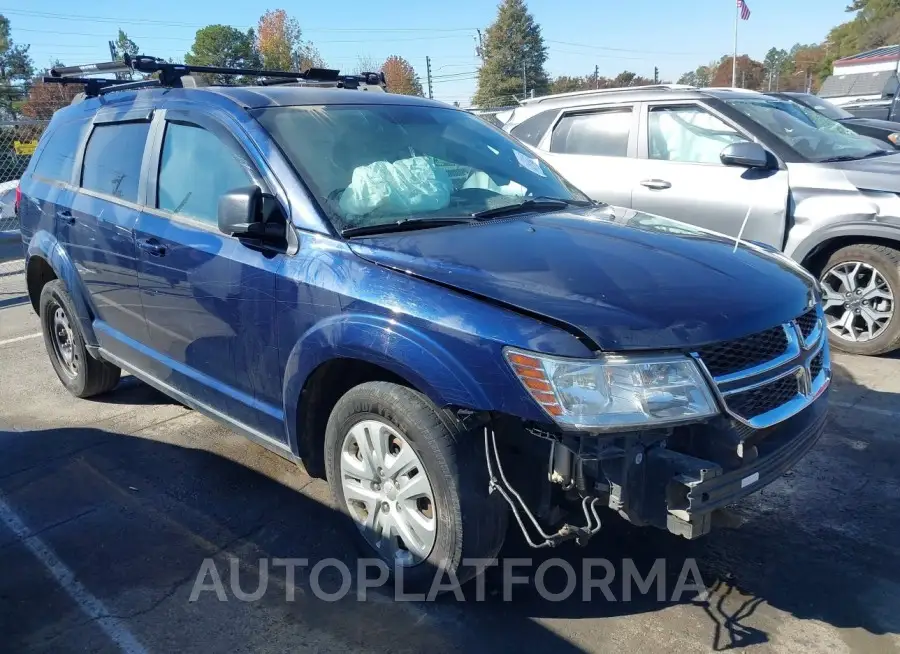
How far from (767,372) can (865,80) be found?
3084 cm

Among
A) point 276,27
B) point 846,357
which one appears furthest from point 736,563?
point 276,27

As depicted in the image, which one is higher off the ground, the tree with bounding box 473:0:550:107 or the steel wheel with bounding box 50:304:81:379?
the tree with bounding box 473:0:550:107

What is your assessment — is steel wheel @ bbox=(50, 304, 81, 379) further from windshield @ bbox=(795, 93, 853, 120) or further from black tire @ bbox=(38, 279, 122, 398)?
windshield @ bbox=(795, 93, 853, 120)

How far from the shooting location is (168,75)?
4.04 m

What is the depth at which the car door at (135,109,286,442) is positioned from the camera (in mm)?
3174

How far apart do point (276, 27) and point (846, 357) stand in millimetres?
83171

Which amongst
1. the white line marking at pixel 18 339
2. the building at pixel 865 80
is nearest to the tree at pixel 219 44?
the building at pixel 865 80

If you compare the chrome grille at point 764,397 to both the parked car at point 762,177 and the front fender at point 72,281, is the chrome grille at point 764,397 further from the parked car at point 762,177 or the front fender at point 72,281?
the front fender at point 72,281

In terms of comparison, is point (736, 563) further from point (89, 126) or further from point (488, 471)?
point (89, 126)

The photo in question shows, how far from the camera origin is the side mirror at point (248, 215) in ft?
9.64

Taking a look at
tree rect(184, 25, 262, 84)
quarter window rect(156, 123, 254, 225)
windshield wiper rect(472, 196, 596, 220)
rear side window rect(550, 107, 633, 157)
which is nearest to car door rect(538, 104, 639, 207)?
rear side window rect(550, 107, 633, 157)

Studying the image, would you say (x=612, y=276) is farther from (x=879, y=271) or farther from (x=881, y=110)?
(x=881, y=110)

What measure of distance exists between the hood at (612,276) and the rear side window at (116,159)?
183cm

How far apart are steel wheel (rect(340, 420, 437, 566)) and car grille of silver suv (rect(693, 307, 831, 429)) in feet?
3.45
